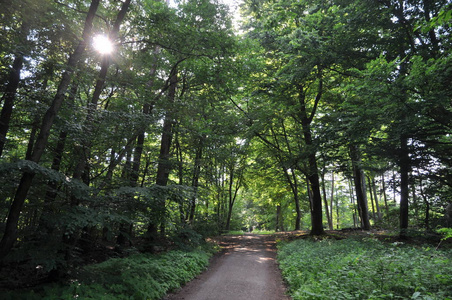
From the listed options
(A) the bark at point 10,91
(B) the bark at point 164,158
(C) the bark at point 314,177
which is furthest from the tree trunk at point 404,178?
(A) the bark at point 10,91

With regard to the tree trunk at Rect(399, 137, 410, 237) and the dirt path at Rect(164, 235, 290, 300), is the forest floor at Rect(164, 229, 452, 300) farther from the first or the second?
the tree trunk at Rect(399, 137, 410, 237)

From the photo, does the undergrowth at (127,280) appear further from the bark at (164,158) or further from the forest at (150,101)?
the bark at (164,158)

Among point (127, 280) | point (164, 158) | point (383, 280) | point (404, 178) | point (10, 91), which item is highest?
point (10, 91)

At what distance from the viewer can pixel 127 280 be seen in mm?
5789

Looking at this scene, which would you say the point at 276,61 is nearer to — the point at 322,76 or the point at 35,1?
the point at 322,76

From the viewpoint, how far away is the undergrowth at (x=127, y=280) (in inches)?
186

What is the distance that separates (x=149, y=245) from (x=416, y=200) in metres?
14.8

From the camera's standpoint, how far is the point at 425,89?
6426 mm

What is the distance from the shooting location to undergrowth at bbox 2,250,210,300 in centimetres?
471

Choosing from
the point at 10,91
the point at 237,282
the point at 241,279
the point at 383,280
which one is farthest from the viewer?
the point at 241,279

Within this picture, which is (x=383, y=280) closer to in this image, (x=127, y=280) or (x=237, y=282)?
(x=237, y=282)

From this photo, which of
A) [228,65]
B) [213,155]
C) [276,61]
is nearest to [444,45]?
[228,65]

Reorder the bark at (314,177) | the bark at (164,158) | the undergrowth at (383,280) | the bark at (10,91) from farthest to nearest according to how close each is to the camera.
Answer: the bark at (314,177), the bark at (164,158), the bark at (10,91), the undergrowth at (383,280)

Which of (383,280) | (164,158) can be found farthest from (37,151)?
(383,280)
